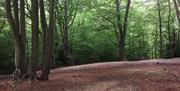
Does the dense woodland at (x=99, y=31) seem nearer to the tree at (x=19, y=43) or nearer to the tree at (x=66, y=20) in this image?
the tree at (x=66, y=20)

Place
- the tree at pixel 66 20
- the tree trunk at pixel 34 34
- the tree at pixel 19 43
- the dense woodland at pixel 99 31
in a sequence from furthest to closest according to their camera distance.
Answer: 1. the tree at pixel 66 20
2. the dense woodland at pixel 99 31
3. the tree at pixel 19 43
4. the tree trunk at pixel 34 34

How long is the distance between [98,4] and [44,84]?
2085 centimetres

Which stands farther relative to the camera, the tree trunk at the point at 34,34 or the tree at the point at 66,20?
the tree at the point at 66,20

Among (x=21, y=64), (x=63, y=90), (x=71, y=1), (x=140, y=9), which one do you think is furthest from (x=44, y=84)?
(x=140, y=9)

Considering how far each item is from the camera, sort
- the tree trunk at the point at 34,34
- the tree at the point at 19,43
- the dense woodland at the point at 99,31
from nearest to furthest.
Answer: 1. the tree trunk at the point at 34,34
2. the tree at the point at 19,43
3. the dense woodland at the point at 99,31

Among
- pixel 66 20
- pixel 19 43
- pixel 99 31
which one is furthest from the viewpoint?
pixel 99 31

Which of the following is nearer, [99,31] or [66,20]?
[66,20]

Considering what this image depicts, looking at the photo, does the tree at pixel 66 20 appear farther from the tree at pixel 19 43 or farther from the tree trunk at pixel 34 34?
the tree trunk at pixel 34 34

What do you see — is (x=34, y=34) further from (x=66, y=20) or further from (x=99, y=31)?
(x=99, y=31)

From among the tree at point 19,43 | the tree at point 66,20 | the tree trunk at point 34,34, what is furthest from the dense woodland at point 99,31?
the tree trunk at point 34,34

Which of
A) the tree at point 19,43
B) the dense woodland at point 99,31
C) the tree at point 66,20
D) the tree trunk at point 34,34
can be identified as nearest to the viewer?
the tree trunk at point 34,34

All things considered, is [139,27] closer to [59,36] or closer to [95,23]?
[95,23]

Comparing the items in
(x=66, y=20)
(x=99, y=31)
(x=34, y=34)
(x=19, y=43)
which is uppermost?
(x=66, y=20)

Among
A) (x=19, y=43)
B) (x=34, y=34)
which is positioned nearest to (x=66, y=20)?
(x=19, y=43)
